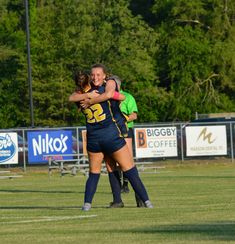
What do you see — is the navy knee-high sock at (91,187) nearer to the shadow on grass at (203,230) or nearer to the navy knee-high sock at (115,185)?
the navy knee-high sock at (115,185)

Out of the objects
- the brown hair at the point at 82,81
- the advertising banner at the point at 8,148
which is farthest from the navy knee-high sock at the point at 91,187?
the advertising banner at the point at 8,148

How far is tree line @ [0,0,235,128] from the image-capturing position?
2450 inches

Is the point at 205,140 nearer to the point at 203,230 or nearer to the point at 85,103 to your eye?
the point at 85,103

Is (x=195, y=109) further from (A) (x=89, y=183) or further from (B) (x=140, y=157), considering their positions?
(A) (x=89, y=183)

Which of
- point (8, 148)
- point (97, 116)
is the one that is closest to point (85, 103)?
point (97, 116)

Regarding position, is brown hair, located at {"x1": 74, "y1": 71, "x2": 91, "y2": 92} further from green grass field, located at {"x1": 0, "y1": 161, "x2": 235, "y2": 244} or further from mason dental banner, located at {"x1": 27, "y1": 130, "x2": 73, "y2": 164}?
mason dental banner, located at {"x1": 27, "y1": 130, "x2": 73, "y2": 164}

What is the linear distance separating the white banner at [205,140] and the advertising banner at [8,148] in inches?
243

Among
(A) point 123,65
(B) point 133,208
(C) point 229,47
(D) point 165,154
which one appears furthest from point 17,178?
(C) point 229,47

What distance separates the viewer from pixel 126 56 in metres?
62.8

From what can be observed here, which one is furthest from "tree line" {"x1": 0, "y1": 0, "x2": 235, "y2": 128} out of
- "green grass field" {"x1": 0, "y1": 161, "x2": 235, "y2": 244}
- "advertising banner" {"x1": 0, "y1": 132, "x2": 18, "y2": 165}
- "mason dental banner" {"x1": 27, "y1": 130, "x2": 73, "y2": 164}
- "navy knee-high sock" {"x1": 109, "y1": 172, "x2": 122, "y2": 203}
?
"navy knee-high sock" {"x1": 109, "y1": 172, "x2": 122, "y2": 203}

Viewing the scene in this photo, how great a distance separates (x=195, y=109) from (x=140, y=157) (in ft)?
104

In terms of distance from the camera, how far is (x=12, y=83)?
211 ft

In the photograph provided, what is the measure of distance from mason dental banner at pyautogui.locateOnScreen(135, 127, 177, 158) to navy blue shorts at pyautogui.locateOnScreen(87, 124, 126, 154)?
23182mm

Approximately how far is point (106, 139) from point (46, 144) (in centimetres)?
2260
